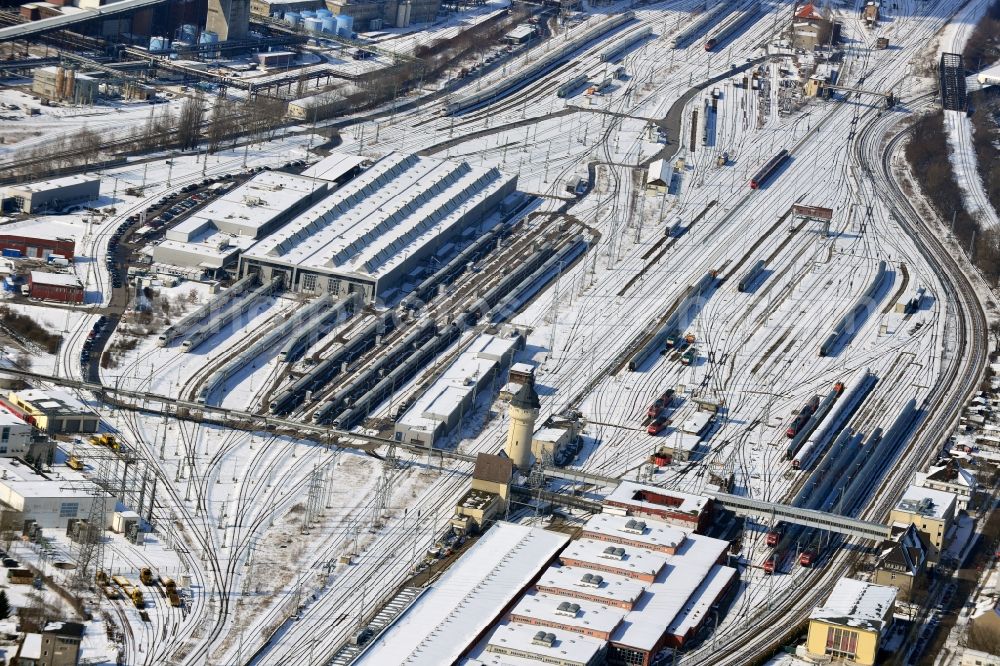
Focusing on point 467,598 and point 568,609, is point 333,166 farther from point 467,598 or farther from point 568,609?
point 568,609

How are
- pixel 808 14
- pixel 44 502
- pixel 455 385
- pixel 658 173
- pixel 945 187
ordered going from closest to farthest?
pixel 44 502 → pixel 455 385 → pixel 658 173 → pixel 945 187 → pixel 808 14

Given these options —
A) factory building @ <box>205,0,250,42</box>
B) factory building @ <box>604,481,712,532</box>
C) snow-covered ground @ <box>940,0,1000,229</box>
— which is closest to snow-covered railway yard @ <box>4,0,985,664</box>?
factory building @ <box>604,481,712,532</box>

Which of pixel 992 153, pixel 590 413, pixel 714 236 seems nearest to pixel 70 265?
pixel 590 413

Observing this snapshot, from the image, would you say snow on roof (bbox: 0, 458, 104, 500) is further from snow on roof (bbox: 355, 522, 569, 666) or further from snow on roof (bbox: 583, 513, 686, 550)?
snow on roof (bbox: 583, 513, 686, 550)

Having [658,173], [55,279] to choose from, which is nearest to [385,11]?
[658,173]

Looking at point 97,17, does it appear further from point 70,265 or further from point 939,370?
point 939,370

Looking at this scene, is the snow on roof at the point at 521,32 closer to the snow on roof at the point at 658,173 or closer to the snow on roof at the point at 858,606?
the snow on roof at the point at 658,173
